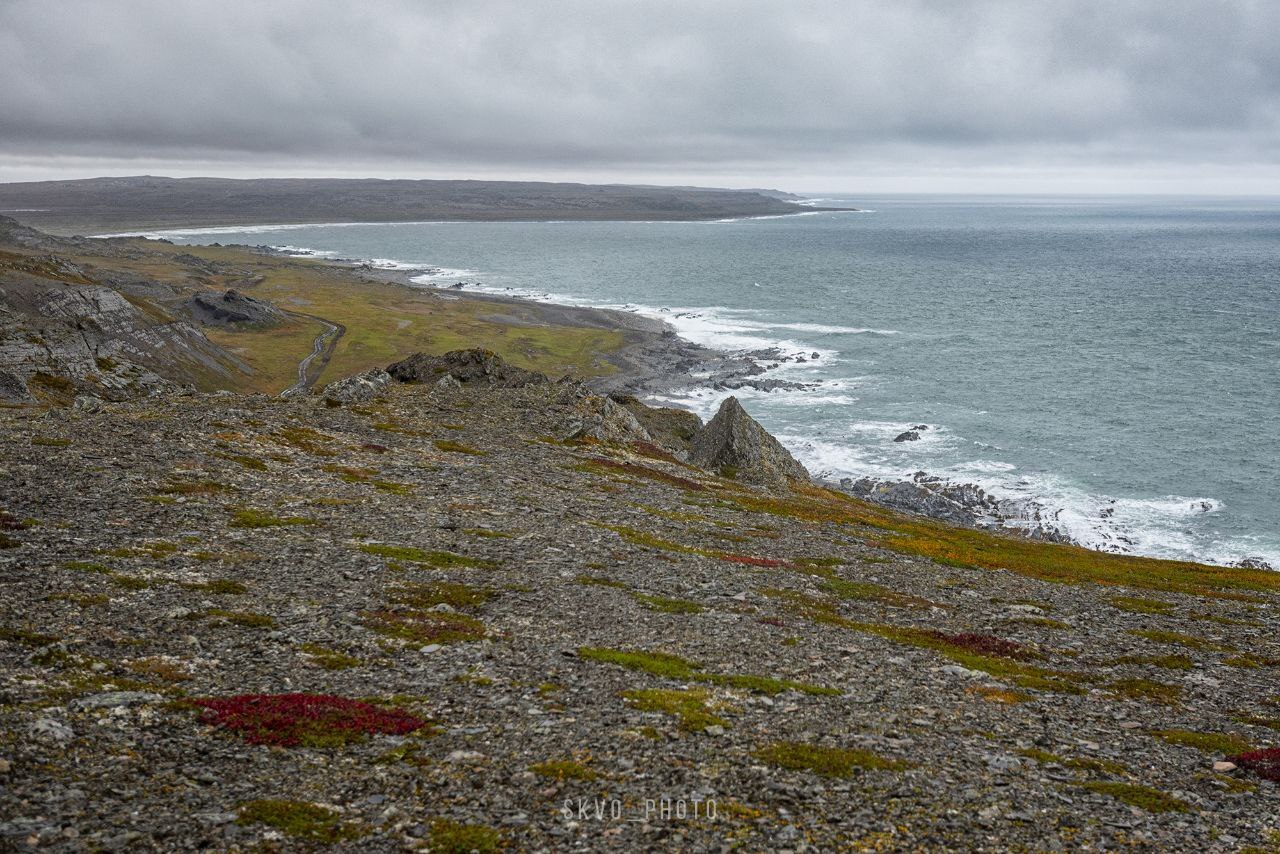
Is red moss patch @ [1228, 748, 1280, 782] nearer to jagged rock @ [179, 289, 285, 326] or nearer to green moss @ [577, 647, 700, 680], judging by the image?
green moss @ [577, 647, 700, 680]

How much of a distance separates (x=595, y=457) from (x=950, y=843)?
49.1 meters

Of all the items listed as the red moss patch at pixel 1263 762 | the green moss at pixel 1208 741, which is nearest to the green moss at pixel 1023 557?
the green moss at pixel 1208 741

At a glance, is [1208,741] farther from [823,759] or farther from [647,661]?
[647,661]

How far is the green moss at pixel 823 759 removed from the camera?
18.8 meters

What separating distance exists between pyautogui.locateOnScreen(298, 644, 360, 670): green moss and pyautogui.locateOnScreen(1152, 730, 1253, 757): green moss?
23.5 m

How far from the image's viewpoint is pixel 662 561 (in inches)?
1561

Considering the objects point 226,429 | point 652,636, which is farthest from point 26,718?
point 226,429

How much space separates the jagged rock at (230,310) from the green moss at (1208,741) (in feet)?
524

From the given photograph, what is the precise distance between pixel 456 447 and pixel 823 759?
149 ft

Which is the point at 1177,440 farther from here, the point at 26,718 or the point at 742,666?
the point at 26,718

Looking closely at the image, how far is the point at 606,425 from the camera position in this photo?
71062 mm

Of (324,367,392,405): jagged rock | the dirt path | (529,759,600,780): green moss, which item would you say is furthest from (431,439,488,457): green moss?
the dirt path

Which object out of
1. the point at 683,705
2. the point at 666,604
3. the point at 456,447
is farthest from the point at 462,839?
the point at 456,447

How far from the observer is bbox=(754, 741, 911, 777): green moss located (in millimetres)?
18781
